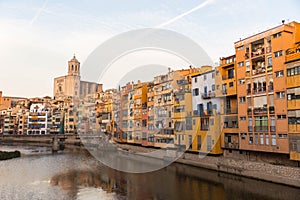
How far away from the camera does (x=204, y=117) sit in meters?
27.7

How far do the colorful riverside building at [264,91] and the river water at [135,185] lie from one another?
10.7 ft

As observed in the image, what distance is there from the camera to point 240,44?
2420 cm

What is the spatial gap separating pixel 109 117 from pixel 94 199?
35.8m

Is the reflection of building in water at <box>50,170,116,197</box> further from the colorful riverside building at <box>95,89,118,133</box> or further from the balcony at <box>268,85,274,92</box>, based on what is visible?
the colorful riverside building at <box>95,89,118,133</box>

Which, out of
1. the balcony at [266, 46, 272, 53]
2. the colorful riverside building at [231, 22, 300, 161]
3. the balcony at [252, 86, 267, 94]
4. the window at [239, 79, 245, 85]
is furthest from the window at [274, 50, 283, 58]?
the window at [239, 79, 245, 85]

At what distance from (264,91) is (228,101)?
496 cm

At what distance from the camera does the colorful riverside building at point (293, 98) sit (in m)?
18.9

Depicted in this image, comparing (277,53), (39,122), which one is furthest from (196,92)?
(39,122)

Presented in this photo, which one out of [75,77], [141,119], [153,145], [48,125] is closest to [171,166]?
[153,145]

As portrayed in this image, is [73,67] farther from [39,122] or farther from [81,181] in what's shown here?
[81,181]

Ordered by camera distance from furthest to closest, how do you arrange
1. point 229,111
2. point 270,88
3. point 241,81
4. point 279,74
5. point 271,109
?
point 229,111 → point 241,81 → point 270,88 → point 271,109 → point 279,74

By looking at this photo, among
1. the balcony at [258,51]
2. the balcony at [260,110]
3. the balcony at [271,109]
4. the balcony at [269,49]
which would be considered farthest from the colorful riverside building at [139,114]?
the balcony at [269,49]

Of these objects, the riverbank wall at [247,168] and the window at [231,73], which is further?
the window at [231,73]

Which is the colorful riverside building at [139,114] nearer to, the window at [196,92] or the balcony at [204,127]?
the window at [196,92]
